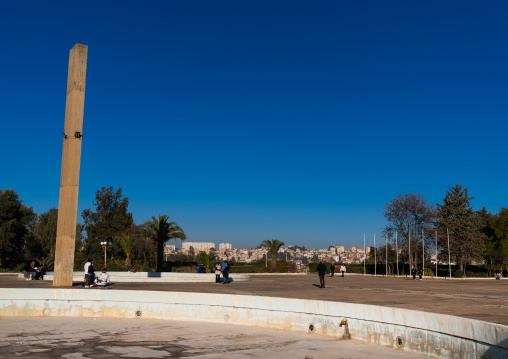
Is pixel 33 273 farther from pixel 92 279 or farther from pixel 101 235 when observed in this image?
pixel 101 235

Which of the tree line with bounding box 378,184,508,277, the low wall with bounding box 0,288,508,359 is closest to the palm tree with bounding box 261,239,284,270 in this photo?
the tree line with bounding box 378,184,508,277

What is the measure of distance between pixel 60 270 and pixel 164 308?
797cm

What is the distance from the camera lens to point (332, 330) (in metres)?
12.0

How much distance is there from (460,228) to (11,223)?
49.0 meters

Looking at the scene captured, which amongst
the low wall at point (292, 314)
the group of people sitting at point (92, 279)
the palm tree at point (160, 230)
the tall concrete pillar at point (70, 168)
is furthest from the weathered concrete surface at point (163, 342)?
the palm tree at point (160, 230)

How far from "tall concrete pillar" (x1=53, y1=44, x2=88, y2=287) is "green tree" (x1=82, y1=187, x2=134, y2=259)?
45138 millimetres

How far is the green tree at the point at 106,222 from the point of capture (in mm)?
65188

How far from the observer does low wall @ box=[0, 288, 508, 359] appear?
353 inches

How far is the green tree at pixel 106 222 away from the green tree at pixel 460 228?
139ft

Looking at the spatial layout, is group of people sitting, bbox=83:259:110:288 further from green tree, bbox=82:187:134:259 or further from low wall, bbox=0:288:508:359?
green tree, bbox=82:187:134:259

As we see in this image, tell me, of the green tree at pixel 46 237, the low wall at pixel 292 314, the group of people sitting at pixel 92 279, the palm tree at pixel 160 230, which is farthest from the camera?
the green tree at pixel 46 237

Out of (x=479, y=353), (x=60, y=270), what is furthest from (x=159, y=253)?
(x=479, y=353)

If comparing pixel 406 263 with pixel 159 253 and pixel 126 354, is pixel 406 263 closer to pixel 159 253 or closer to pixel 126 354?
pixel 159 253

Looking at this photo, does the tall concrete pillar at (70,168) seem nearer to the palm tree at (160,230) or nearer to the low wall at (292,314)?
the low wall at (292,314)
